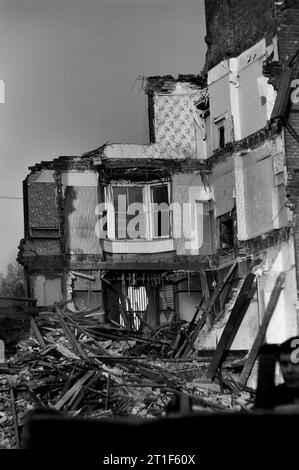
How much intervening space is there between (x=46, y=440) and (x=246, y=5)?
92.7ft

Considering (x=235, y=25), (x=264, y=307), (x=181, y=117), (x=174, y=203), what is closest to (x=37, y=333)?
(x=264, y=307)

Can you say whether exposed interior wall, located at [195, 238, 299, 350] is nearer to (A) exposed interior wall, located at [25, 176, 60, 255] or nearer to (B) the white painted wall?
(A) exposed interior wall, located at [25, 176, 60, 255]

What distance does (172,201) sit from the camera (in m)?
36.1

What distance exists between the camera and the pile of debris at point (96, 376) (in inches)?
949

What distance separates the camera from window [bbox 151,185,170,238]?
36.3m

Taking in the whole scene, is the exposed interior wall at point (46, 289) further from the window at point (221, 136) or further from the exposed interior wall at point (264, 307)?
the window at point (221, 136)

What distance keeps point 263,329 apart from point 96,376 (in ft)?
21.7

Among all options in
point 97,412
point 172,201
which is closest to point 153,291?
point 172,201

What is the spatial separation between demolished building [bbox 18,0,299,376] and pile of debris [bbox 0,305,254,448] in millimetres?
2955

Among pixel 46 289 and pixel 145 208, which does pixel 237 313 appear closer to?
pixel 145 208

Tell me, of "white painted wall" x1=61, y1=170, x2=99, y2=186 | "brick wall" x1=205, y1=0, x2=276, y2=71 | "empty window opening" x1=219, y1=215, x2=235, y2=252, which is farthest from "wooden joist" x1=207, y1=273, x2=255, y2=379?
"brick wall" x1=205, y1=0, x2=276, y2=71

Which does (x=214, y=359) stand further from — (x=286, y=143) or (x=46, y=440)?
(x=46, y=440)

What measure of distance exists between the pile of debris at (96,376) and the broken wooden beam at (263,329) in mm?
426

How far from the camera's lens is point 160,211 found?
119 feet
